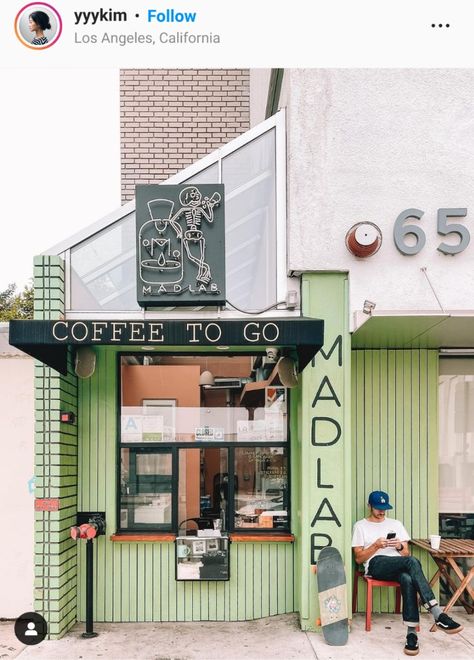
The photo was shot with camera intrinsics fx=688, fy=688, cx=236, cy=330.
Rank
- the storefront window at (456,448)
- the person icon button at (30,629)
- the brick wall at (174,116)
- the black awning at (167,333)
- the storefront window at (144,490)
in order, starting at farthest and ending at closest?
the brick wall at (174,116) < the storefront window at (456,448) < the storefront window at (144,490) < the person icon button at (30,629) < the black awning at (167,333)

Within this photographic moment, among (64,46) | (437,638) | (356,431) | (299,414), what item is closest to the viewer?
(64,46)

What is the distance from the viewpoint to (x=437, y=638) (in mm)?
6711

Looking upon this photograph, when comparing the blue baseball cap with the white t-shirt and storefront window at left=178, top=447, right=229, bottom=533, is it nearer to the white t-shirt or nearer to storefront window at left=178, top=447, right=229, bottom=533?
the white t-shirt

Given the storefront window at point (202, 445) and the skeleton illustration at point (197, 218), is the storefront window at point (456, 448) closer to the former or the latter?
the storefront window at point (202, 445)

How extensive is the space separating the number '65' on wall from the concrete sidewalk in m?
3.77

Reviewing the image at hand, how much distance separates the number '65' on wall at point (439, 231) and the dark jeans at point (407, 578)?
3026 mm

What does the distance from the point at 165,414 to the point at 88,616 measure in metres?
2.17

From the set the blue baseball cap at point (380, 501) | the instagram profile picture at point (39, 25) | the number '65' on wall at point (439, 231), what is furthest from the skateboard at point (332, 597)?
the instagram profile picture at point (39, 25)

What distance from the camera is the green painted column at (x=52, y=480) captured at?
675 cm

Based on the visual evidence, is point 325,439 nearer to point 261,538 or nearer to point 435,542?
point 261,538

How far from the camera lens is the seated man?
20.9ft

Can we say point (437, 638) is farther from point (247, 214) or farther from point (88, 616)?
point (247, 214)

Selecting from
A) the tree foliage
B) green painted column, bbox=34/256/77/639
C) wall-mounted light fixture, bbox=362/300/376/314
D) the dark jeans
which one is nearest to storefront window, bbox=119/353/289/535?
green painted column, bbox=34/256/77/639

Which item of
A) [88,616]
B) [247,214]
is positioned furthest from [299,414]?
[88,616]
